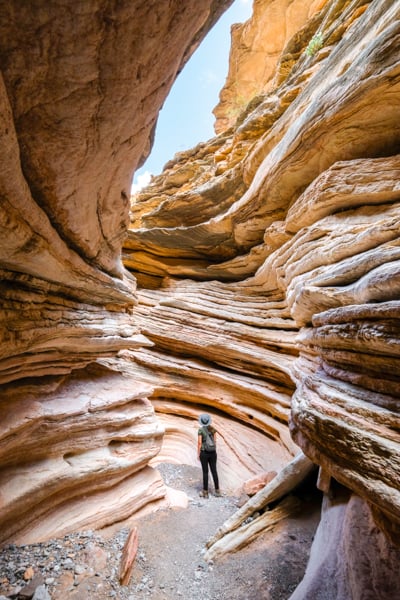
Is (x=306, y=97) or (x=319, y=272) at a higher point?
(x=306, y=97)

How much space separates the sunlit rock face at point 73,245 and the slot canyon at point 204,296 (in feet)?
0.05

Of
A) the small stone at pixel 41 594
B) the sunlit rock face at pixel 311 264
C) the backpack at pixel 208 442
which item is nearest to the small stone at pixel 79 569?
the small stone at pixel 41 594

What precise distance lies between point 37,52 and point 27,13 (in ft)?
0.54

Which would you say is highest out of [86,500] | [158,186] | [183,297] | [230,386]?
[158,186]

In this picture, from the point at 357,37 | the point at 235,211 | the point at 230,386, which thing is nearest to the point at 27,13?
the point at 357,37

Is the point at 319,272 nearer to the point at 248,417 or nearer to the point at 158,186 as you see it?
the point at 248,417

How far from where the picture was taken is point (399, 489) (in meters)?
1.56

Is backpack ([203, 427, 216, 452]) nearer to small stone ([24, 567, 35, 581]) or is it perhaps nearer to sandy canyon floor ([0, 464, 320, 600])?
sandy canyon floor ([0, 464, 320, 600])

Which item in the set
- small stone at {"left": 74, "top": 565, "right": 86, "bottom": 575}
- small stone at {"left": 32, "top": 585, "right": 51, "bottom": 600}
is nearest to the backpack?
small stone at {"left": 74, "top": 565, "right": 86, "bottom": 575}

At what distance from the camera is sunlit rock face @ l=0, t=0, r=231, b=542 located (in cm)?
134

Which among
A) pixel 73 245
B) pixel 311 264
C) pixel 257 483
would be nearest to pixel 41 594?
pixel 257 483

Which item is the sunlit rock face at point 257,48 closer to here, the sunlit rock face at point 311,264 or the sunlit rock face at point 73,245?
the sunlit rock face at point 311,264

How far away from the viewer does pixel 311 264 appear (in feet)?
14.6

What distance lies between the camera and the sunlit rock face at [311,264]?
6.95 feet
